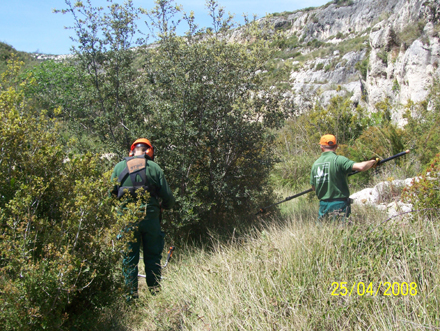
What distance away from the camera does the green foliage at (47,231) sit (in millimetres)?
2340

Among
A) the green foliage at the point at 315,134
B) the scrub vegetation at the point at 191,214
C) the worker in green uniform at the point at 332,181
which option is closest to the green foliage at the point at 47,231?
the scrub vegetation at the point at 191,214

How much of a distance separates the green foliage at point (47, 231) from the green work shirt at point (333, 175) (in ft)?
9.26

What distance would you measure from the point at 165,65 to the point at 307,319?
13.5 feet

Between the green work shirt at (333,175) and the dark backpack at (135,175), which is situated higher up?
the dark backpack at (135,175)

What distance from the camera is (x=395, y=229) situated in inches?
138

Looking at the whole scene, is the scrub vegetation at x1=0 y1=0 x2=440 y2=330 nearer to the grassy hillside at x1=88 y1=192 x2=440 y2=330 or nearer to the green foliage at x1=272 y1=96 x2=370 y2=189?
the grassy hillside at x1=88 y1=192 x2=440 y2=330

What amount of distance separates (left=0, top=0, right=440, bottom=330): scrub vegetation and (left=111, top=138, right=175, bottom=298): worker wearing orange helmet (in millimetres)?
276

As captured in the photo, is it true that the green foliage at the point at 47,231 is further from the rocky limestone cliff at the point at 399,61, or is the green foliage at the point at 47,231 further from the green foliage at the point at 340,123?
the green foliage at the point at 340,123

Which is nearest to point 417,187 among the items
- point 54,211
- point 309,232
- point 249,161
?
point 309,232

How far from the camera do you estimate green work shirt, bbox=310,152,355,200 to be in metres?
4.43

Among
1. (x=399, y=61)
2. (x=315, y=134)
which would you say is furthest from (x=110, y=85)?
(x=399, y=61)

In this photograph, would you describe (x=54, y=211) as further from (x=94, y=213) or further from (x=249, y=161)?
(x=249, y=161)

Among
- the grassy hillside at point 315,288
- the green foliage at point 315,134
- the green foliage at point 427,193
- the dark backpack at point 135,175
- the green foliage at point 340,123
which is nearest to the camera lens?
the grassy hillside at point 315,288

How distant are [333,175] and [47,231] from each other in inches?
133
